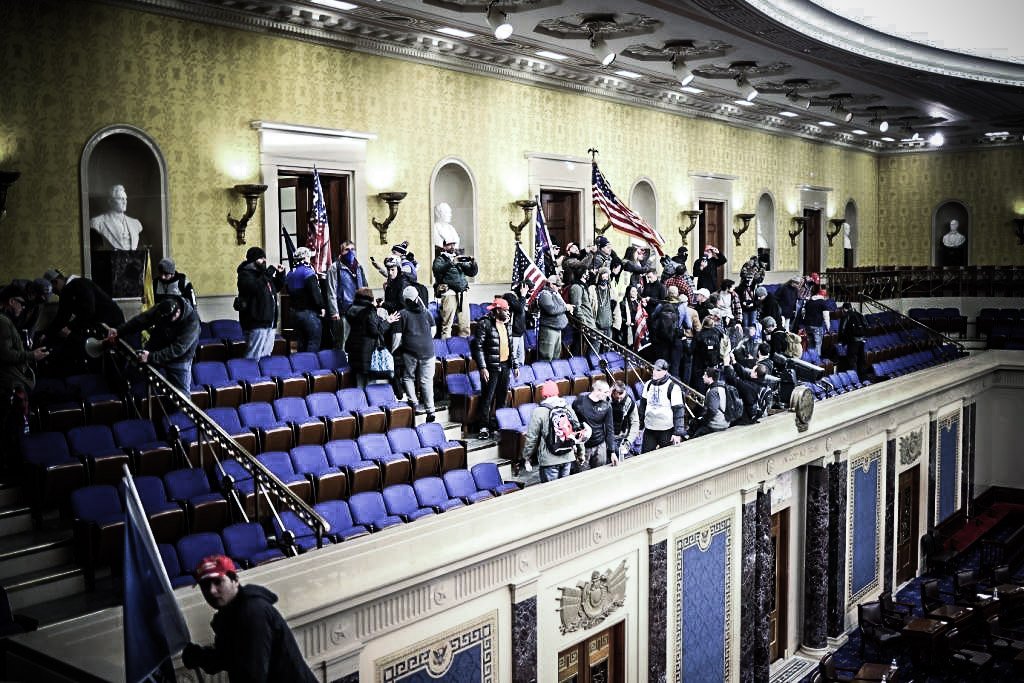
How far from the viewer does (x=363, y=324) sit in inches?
430

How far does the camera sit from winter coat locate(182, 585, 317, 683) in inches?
214

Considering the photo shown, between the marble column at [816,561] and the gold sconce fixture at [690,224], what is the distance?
7317 millimetres

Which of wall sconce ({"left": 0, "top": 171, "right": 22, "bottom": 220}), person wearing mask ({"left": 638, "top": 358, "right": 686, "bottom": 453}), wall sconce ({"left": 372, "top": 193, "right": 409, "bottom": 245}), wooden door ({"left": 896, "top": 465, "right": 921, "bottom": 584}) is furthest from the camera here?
wooden door ({"left": 896, "top": 465, "right": 921, "bottom": 584})

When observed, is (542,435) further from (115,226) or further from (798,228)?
(798,228)

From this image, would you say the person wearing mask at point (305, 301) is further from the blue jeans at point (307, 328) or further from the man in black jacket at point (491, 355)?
the man in black jacket at point (491, 355)

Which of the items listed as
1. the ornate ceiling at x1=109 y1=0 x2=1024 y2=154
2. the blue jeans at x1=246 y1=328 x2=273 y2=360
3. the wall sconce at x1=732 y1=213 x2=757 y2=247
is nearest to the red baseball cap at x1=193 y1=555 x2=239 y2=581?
the blue jeans at x1=246 y1=328 x2=273 y2=360

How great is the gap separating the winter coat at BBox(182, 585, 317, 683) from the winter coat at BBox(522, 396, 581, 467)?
501cm

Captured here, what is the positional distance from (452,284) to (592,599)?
4453mm

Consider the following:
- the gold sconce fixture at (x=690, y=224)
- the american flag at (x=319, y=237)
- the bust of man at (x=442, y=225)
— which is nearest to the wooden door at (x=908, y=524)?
the gold sconce fixture at (x=690, y=224)

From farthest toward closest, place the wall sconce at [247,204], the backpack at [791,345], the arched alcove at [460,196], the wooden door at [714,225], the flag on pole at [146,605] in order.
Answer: the wooden door at [714,225]
the arched alcove at [460,196]
the backpack at [791,345]
the wall sconce at [247,204]
the flag on pole at [146,605]

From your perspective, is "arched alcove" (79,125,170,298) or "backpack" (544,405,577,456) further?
"arched alcove" (79,125,170,298)

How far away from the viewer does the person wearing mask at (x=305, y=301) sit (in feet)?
37.3

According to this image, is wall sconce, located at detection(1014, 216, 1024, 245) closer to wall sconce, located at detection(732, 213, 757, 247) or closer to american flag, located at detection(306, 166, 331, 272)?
wall sconce, located at detection(732, 213, 757, 247)

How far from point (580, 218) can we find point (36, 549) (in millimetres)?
12644
